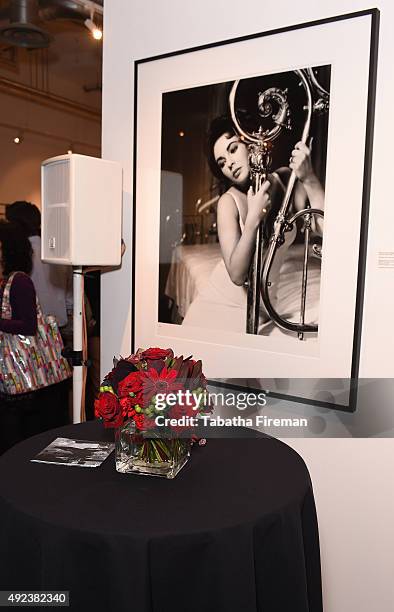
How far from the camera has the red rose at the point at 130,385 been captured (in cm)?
146

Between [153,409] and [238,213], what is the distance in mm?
1048

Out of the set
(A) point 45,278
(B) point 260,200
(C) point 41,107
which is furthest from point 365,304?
(C) point 41,107

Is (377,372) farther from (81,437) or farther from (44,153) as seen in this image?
(44,153)

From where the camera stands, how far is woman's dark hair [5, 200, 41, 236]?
3.48 metres

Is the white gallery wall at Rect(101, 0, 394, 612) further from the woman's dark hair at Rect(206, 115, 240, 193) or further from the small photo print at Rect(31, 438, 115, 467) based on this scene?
the small photo print at Rect(31, 438, 115, 467)

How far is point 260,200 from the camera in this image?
2.14 meters

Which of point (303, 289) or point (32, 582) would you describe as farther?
point (303, 289)

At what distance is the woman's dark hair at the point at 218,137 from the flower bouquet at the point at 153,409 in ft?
3.03

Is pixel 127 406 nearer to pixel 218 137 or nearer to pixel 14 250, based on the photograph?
pixel 218 137

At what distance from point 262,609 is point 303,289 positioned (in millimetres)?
1125

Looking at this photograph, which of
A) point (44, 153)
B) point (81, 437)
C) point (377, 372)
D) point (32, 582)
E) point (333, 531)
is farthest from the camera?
point (44, 153)

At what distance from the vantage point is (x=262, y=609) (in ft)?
4.43

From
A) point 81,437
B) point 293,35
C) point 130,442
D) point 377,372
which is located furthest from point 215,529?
point 293,35

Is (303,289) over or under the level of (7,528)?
over
